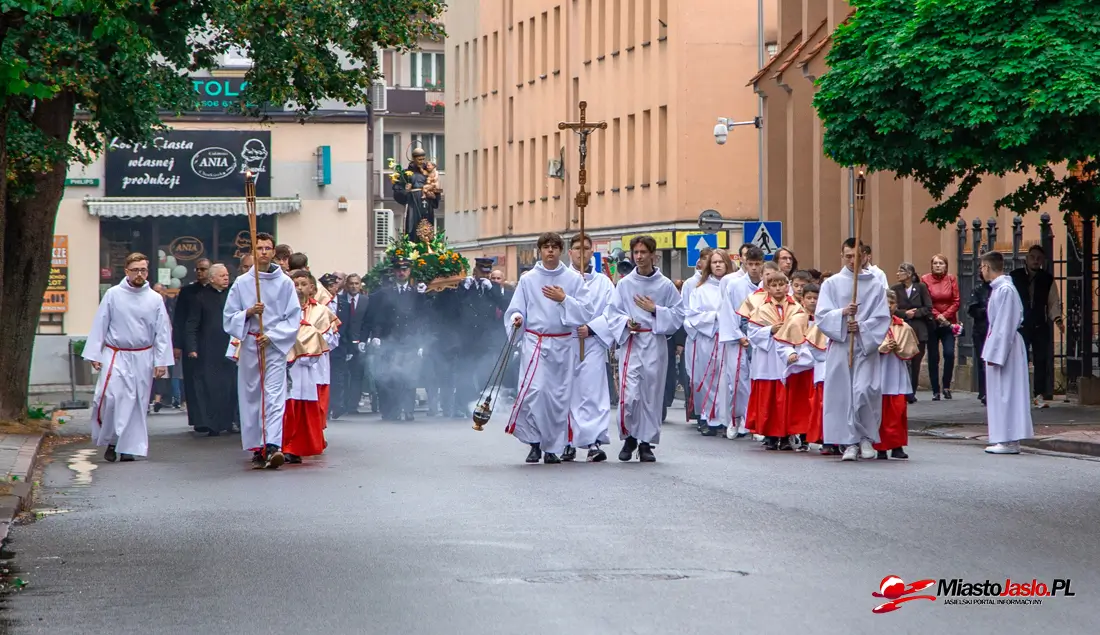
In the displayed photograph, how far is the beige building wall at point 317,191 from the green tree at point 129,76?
50.8 feet

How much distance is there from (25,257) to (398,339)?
5519mm

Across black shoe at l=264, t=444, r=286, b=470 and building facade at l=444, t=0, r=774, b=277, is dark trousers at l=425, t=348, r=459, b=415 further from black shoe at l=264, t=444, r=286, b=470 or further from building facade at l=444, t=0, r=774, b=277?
building facade at l=444, t=0, r=774, b=277

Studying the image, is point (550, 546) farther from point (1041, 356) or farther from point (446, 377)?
point (446, 377)

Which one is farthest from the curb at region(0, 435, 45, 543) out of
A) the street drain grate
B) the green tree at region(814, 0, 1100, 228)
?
the green tree at region(814, 0, 1100, 228)

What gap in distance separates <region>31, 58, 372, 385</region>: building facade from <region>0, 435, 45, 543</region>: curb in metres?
19.9

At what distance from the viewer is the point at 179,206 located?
3894 centimetres

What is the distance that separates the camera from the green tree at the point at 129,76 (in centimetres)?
1962

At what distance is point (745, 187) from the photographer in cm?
5153

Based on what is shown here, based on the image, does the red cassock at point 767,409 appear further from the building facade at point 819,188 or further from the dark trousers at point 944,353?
the building facade at point 819,188

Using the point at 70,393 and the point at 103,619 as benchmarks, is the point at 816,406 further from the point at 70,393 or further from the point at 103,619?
the point at 70,393

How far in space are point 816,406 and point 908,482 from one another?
13.5 ft

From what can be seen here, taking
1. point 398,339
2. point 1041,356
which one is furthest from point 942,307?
point 398,339

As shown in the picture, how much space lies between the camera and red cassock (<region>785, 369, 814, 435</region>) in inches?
728

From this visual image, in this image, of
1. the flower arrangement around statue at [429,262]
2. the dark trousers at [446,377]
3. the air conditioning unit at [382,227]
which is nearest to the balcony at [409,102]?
the air conditioning unit at [382,227]
